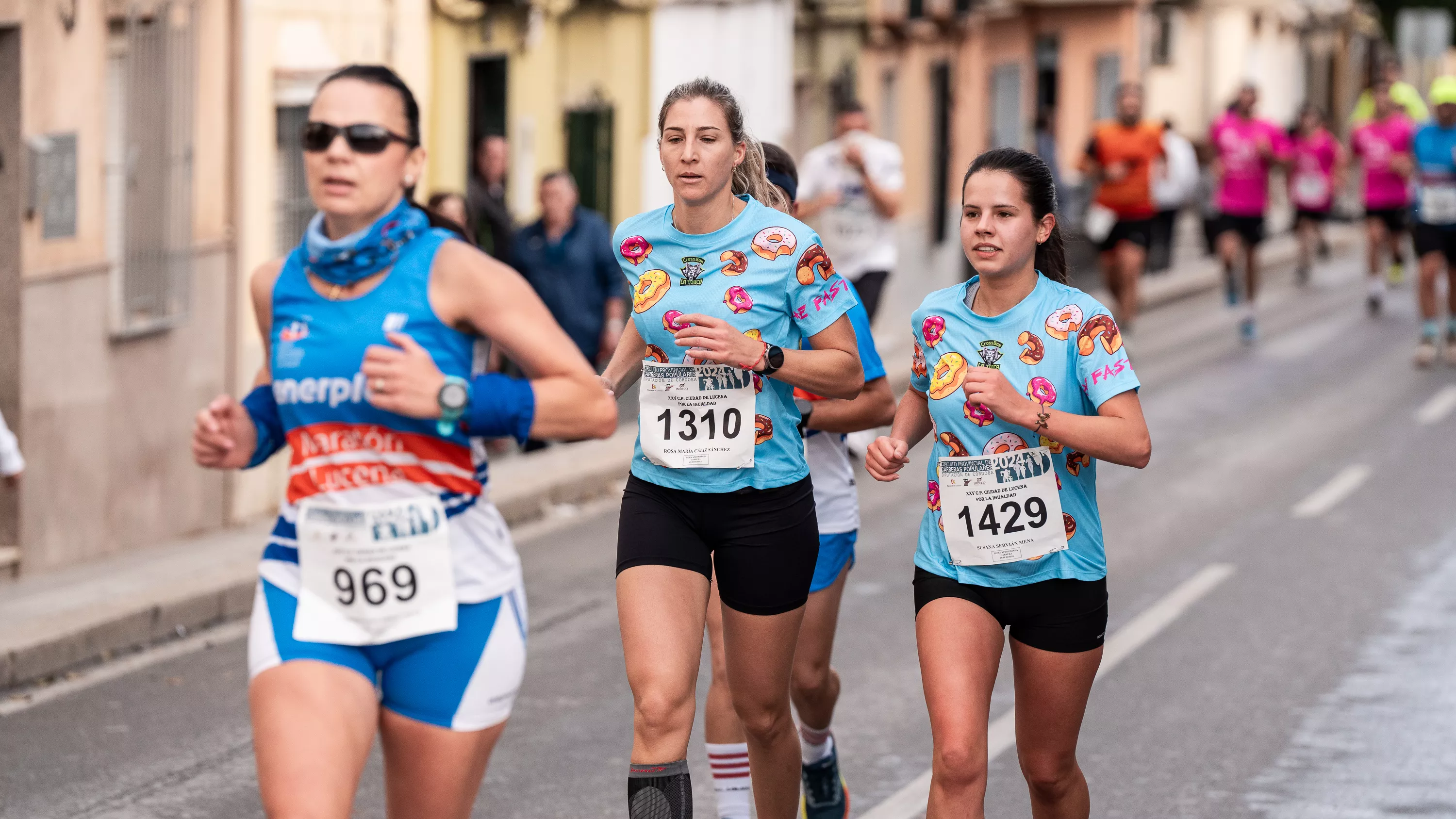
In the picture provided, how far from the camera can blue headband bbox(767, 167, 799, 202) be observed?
601cm

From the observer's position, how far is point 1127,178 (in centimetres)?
1845

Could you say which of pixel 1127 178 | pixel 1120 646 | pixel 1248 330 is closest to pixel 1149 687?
pixel 1120 646

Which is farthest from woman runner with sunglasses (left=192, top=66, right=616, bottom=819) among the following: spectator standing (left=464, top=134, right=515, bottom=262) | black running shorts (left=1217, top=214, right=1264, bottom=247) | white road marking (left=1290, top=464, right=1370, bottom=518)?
black running shorts (left=1217, top=214, right=1264, bottom=247)

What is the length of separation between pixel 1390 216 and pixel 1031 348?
683 inches

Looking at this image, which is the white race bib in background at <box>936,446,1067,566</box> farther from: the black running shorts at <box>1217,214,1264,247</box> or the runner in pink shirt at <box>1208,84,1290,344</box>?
the black running shorts at <box>1217,214,1264,247</box>

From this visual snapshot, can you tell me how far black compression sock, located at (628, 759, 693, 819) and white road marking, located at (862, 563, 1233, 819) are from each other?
2.99ft

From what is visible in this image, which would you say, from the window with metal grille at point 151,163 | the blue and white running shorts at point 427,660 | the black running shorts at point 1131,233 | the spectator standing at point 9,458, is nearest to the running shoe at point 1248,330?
the black running shorts at point 1131,233

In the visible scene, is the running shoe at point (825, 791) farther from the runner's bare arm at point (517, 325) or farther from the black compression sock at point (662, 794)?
the runner's bare arm at point (517, 325)

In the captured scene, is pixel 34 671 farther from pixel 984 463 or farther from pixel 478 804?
pixel 984 463

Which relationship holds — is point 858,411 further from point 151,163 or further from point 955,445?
point 151,163

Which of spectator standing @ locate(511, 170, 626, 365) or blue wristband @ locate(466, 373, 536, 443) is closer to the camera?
blue wristband @ locate(466, 373, 536, 443)

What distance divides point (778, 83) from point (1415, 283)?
892 cm

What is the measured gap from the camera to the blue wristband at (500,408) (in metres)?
3.90

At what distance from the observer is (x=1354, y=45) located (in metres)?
57.9
